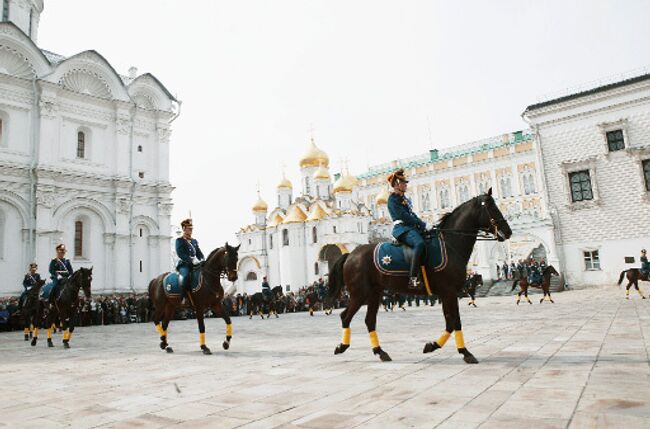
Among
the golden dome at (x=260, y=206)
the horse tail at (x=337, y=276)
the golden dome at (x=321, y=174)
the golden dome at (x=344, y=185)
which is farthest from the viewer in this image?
the golden dome at (x=260, y=206)

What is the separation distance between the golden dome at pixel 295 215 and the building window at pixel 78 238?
2365cm

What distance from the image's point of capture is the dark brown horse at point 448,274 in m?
5.66

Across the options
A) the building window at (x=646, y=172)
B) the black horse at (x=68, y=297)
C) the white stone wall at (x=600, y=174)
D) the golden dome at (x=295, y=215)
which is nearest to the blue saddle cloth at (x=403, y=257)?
the black horse at (x=68, y=297)

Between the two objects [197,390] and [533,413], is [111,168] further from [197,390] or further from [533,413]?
[533,413]

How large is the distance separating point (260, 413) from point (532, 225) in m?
28.4

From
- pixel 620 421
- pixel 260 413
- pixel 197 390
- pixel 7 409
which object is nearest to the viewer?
pixel 620 421

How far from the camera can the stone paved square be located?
3.11 m

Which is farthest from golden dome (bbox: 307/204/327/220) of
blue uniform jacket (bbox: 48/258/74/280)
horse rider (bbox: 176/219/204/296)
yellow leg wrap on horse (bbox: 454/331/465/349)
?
yellow leg wrap on horse (bbox: 454/331/465/349)

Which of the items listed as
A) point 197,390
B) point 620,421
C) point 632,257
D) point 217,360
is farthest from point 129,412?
point 632,257

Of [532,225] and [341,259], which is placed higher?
[532,225]

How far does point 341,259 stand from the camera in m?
6.83

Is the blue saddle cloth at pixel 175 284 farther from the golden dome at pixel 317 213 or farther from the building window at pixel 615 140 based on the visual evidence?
the golden dome at pixel 317 213

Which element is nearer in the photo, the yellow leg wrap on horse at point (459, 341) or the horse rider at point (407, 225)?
the yellow leg wrap on horse at point (459, 341)

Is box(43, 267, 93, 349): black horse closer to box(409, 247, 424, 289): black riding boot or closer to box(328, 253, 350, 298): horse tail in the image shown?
box(328, 253, 350, 298): horse tail
